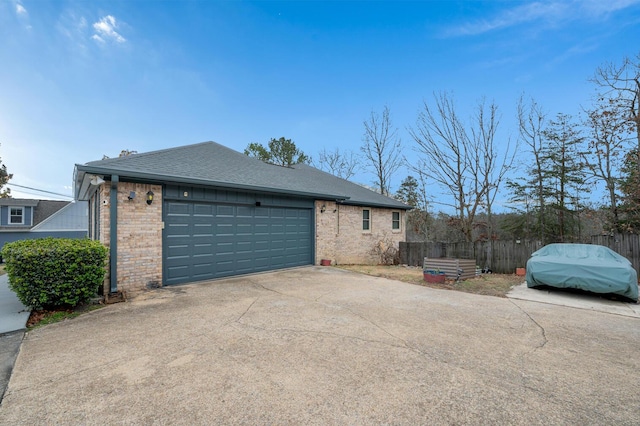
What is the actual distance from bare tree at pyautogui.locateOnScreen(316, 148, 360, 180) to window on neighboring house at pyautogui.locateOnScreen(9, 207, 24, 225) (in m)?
24.6

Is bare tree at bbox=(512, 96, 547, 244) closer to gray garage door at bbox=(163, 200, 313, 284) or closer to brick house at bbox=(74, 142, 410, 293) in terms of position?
brick house at bbox=(74, 142, 410, 293)

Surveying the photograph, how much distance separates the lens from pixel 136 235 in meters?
6.87

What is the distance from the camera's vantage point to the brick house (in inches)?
264

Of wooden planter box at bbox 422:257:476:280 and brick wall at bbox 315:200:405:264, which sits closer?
wooden planter box at bbox 422:257:476:280

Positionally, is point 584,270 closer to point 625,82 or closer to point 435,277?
point 435,277

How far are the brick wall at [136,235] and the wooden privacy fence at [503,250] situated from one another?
36.9 feet

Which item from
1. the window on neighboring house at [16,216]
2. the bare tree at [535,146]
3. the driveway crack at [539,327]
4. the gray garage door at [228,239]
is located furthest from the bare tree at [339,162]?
the window on neighboring house at [16,216]

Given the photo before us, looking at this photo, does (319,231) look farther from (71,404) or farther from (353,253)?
(71,404)

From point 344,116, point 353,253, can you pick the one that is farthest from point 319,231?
point 344,116

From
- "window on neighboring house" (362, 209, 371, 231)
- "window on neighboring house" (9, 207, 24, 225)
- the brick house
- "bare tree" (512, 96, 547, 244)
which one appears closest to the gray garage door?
the brick house

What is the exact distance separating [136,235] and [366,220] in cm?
993

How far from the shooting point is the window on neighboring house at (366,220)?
14.1 metres

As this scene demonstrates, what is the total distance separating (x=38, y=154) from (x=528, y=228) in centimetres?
2863

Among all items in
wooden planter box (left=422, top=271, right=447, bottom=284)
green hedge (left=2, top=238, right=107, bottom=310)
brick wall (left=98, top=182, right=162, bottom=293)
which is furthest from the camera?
wooden planter box (left=422, top=271, right=447, bottom=284)
